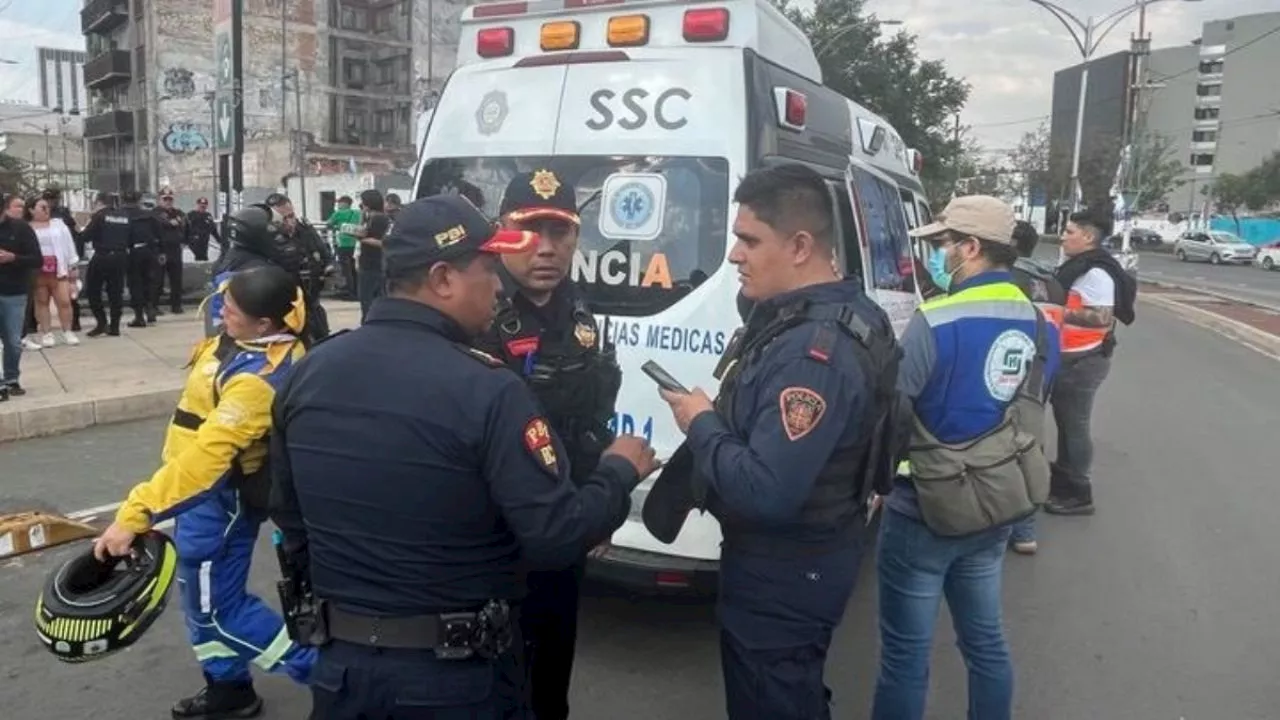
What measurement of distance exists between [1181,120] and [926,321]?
113466 mm

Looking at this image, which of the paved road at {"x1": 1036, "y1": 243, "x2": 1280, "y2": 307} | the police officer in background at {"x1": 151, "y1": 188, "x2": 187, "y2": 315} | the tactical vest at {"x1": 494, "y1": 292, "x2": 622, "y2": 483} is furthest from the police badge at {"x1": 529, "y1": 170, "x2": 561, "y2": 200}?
the paved road at {"x1": 1036, "y1": 243, "x2": 1280, "y2": 307}

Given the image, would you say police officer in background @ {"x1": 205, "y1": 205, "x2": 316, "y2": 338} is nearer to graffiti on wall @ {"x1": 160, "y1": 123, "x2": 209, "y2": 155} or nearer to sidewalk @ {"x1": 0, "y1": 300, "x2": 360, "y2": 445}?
sidewalk @ {"x1": 0, "y1": 300, "x2": 360, "y2": 445}

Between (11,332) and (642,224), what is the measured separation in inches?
260

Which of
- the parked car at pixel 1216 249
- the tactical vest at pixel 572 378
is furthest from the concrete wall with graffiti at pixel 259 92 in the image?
the tactical vest at pixel 572 378

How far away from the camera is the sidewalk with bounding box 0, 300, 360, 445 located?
24.5 feet

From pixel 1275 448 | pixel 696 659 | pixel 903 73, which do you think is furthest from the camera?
pixel 903 73

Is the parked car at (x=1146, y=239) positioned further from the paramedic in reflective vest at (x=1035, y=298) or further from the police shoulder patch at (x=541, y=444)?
the police shoulder patch at (x=541, y=444)

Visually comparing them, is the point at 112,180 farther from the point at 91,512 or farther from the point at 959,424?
the point at 959,424

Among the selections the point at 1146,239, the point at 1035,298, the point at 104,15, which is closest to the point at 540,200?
the point at 1035,298

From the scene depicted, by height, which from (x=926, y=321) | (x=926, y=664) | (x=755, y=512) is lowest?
(x=926, y=664)

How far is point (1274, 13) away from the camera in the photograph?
89375 millimetres

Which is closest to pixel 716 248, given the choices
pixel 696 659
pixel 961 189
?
pixel 696 659

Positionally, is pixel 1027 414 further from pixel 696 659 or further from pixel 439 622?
pixel 439 622

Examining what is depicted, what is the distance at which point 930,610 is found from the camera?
2836 millimetres
